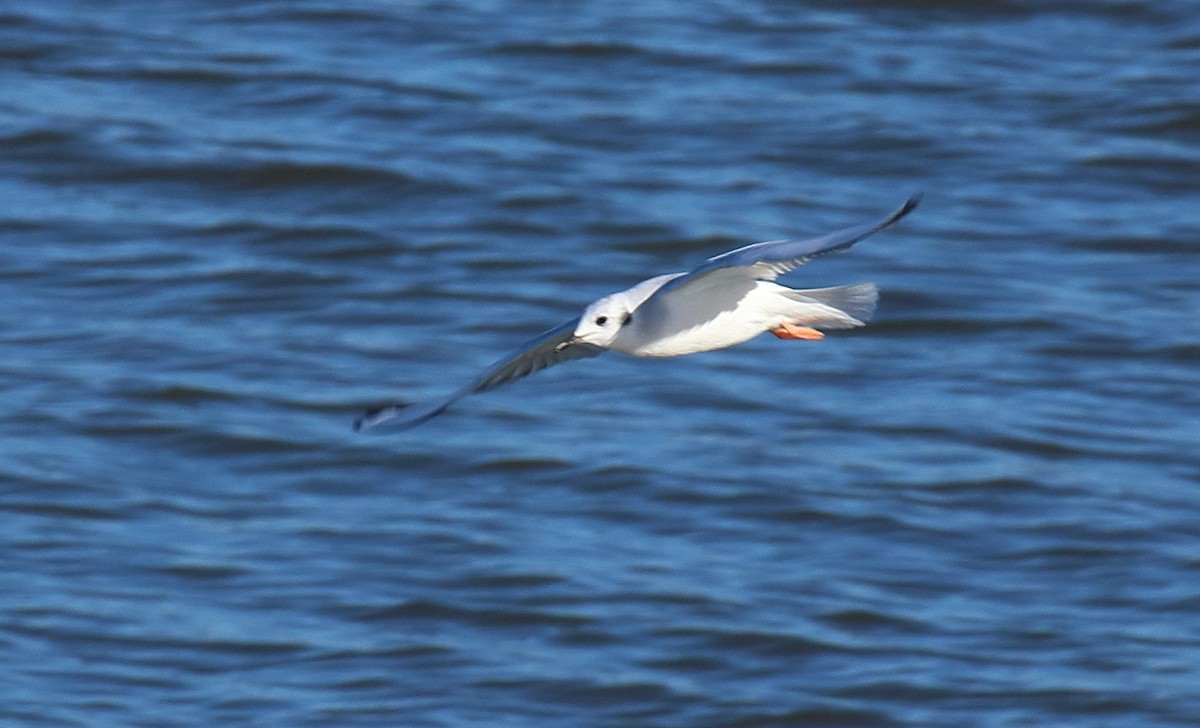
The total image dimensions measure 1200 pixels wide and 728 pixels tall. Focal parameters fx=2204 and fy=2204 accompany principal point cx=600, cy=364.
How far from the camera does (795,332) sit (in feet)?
20.1

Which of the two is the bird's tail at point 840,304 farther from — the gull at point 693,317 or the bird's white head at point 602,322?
the bird's white head at point 602,322

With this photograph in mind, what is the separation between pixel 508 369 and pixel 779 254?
4.18 ft

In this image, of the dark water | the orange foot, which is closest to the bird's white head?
the orange foot

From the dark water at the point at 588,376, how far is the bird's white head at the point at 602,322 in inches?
116

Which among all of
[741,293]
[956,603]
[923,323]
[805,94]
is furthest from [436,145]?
[741,293]

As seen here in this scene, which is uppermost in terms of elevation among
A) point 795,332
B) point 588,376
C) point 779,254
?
point 779,254

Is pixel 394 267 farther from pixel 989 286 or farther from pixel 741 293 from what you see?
pixel 741 293

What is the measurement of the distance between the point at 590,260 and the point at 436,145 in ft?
6.81

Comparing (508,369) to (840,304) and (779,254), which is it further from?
(779,254)

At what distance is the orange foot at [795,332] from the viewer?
6094mm

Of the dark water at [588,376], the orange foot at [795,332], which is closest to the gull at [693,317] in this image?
the orange foot at [795,332]

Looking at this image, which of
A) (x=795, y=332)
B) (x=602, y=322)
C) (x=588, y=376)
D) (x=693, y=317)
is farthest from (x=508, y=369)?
(x=588, y=376)

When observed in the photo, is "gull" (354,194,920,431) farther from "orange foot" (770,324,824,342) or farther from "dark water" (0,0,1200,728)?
"dark water" (0,0,1200,728)

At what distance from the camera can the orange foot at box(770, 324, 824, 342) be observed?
6094 millimetres
